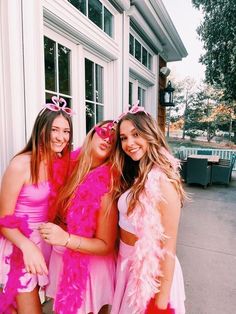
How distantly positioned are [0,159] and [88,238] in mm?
997

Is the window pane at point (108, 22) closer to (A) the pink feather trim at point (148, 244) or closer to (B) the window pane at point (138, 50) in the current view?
(B) the window pane at point (138, 50)

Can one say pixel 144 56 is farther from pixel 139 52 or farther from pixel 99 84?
pixel 99 84

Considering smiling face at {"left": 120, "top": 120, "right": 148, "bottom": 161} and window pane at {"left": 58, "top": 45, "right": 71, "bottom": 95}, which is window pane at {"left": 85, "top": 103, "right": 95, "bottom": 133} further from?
smiling face at {"left": 120, "top": 120, "right": 148, "bottom": 161}

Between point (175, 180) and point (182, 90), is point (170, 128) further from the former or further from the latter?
point (175, 180)

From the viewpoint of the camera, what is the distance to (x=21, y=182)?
1.32 metres

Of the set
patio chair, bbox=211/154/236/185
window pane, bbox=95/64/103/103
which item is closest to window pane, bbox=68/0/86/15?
window pane, bbox=95/64/103/103

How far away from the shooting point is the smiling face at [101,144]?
1.56 m

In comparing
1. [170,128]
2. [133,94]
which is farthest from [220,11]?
[170,128]

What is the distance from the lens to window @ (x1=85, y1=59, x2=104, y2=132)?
3287 mm

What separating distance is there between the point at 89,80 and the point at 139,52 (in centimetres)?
221

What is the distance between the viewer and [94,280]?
1.43m

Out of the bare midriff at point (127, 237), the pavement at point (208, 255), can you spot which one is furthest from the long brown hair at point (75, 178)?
the pavement at point (208, 255)

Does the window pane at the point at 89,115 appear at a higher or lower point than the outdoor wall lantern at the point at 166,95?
lower

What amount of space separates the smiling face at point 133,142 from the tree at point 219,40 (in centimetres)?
1023
